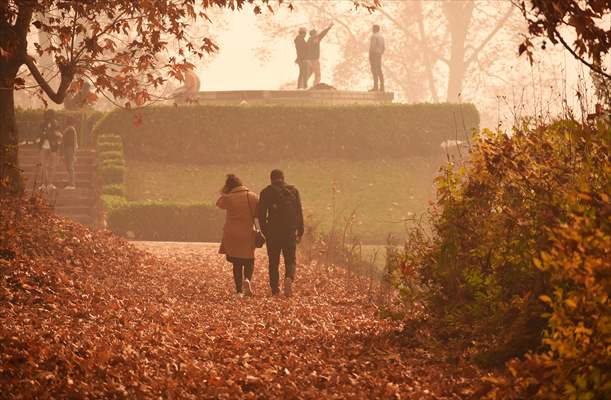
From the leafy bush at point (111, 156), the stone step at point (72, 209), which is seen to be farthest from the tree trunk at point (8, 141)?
the leafy bush at point (111, 156)

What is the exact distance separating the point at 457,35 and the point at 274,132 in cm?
2144

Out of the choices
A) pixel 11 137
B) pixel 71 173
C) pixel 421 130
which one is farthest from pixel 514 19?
pixel 11 137

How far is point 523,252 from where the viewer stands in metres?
7.76

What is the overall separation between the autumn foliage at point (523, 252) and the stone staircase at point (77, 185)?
16.6 metres

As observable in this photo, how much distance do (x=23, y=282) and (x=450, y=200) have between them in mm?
4778

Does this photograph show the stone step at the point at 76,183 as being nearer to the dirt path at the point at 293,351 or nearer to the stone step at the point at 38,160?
the stone step at the point at 38,160

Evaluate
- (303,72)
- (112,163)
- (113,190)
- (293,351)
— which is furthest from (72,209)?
(293,351)

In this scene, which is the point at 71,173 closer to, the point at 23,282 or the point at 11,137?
the point at 11,137

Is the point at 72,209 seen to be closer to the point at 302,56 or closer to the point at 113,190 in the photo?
the point at 113,190

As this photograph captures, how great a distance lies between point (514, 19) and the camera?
5256cm

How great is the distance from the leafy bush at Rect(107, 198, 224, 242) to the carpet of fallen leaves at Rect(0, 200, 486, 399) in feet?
28.2

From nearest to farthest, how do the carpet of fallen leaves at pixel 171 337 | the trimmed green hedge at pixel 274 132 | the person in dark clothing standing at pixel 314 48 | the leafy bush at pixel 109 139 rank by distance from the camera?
the carpet of fallen leaves at pixel 171 337
the leafy bush at pixel 109 139
the trimmed green hedge at pixel 274 132
the person in dark clothing standing at pixel 314 48

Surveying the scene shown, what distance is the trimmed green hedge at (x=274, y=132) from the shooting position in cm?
3222

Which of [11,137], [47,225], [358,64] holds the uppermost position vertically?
[358,64]
